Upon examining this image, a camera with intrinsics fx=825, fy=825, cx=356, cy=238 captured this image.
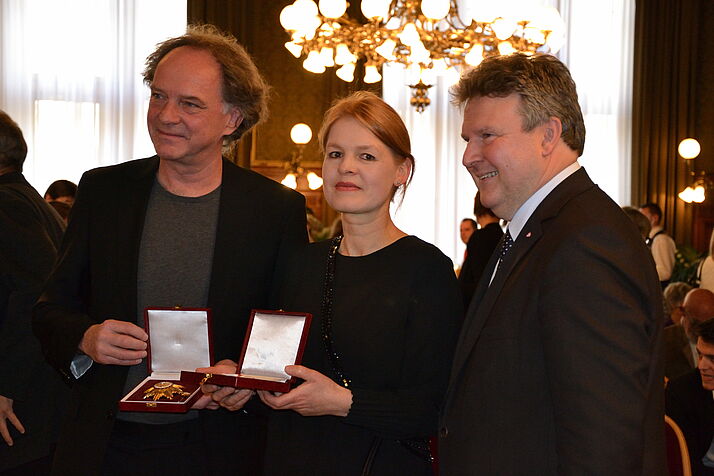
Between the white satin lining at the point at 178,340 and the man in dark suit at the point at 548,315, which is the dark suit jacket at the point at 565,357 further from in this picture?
the white satin lining at the point at 178,340

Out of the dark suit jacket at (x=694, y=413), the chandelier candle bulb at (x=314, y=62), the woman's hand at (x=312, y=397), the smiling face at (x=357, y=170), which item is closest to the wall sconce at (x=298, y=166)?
the chandelier candle bulb at (x=314, y=62)

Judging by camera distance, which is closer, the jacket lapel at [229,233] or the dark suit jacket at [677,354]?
the jacket lapel at [229,233]

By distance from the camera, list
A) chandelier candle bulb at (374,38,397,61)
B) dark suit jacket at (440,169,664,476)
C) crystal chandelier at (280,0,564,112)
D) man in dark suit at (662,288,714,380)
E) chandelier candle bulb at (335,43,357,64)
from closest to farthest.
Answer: dark suit jacket at (440,169,664,476), man in dark suit at (662,288,714,380), crystal chandelier at (280,0,564,112), chandelier candle bulb at (374,38,397,61), chandelier candle bulb at (335,43,357,64)

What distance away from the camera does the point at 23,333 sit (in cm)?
300

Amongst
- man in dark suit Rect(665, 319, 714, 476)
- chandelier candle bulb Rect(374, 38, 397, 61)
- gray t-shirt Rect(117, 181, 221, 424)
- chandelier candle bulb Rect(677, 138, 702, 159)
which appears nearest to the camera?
gray t-shirt Rect(117, 181, 221, 424)

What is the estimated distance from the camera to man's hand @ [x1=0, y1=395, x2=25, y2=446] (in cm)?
288

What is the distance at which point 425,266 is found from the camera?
88.7 inches

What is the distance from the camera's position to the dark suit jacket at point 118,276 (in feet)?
7.26

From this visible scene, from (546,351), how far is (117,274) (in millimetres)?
1207

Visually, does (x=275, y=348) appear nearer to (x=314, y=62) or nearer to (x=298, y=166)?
(x=314, y=62)

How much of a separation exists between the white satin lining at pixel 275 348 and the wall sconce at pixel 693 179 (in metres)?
10.9

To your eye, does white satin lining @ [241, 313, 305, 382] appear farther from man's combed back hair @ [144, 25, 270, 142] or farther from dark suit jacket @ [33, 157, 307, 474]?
man's combed back hair @ [144, 25, 270, 142]

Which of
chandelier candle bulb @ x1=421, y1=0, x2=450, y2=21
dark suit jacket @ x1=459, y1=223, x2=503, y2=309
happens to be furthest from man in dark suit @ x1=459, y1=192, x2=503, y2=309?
chandelier candle bulb @ x1=421, y1=0, x2=450, y2=21

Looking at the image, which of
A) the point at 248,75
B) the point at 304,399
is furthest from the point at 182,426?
the point at 248,75
